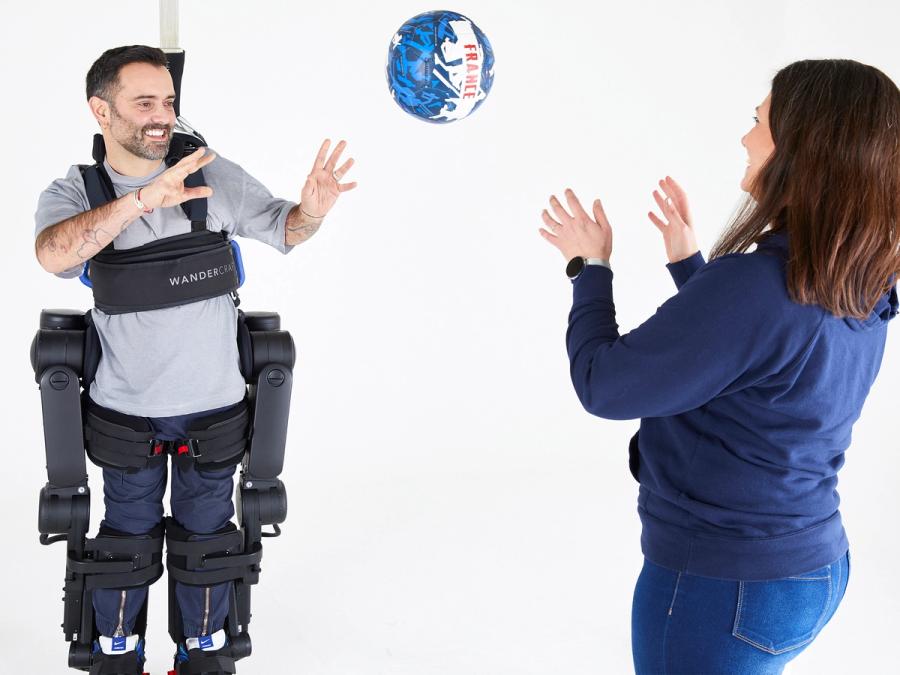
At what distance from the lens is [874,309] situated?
5.19ft

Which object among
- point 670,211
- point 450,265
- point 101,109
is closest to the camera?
point 670,211

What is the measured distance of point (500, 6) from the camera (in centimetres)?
471

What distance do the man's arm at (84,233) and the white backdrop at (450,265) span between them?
1629 mm

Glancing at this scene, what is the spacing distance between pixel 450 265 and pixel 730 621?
3.39 metres

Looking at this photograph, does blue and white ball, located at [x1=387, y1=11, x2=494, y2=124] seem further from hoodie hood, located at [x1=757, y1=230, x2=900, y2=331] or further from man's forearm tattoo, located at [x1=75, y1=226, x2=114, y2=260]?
hoodie hood, located at [x1=757, y1=230, x2=900, y2=331]

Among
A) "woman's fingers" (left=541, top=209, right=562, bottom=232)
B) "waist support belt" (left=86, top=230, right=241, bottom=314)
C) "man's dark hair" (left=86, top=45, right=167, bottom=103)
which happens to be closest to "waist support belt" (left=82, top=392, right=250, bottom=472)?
"waist support belt" (left=86, top=230, right=241, bottom=314)

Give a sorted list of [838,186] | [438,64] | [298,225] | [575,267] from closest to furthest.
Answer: [838,186]
[575,267]
[438,64]
[298,225]

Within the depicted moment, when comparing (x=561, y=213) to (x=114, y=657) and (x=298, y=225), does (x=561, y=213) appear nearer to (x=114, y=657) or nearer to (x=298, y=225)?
(x=298, y=225)

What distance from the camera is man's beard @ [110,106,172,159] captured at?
255 cm

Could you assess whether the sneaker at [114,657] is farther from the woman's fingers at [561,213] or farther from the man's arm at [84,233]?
the woman's fingers at [561,213]

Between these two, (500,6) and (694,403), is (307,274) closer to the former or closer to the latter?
(500,6)

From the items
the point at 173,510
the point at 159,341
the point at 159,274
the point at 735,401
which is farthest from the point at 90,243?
the point at 735,401

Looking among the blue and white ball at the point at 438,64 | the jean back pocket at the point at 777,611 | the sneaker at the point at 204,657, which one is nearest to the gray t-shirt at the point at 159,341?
the blue and white ball at the point at 438,64

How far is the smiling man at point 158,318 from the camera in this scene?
8.32 feet
